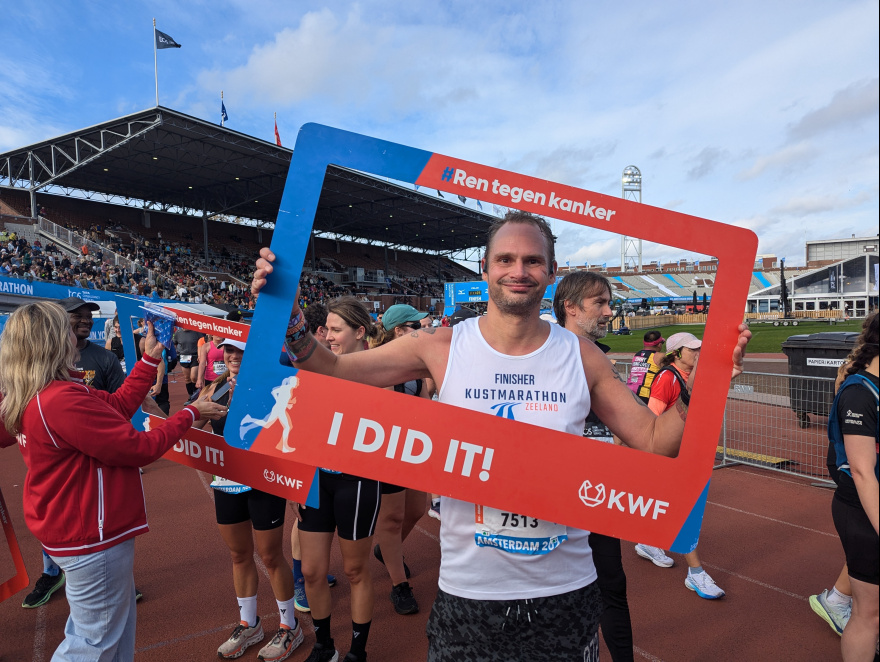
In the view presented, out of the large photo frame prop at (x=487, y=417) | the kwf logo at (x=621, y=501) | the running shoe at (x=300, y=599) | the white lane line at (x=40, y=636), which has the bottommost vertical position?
the white lane line at (x=40, y=636)

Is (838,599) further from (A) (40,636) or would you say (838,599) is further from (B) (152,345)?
(A) (40,636)

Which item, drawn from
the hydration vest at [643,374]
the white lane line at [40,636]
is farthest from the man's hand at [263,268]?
the white lane line at [40,636]

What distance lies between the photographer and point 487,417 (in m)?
1.52

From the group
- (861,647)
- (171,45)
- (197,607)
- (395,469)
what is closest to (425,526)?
(197,607)

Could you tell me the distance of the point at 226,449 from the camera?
274cm

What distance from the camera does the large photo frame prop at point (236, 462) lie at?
8.50 feet

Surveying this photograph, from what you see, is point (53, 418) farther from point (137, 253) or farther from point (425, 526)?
point (137, 253)

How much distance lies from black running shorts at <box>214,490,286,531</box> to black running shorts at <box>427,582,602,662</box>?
1721 millimetres

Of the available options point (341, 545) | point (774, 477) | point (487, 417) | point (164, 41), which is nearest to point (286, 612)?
point (341, 545)

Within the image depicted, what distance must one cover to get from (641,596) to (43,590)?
4.68 m

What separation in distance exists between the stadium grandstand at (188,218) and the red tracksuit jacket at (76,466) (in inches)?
586

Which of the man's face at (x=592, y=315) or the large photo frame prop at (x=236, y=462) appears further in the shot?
the man's face at (x=592, y=315)

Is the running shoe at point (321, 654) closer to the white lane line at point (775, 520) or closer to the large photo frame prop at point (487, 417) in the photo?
the large photo frame prop at point (487, 417)

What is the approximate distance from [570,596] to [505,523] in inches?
13.5
